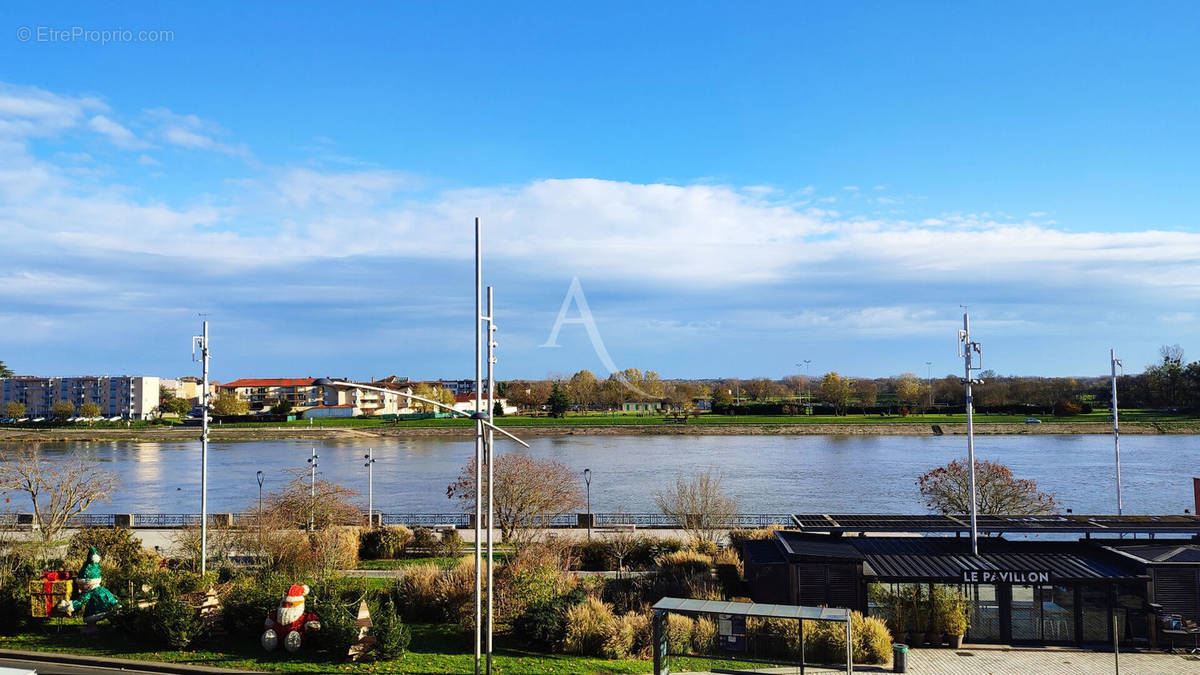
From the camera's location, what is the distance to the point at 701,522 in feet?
98.1

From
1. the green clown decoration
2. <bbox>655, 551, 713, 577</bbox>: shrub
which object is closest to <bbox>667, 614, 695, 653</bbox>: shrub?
<bbox>655, 551, 713, 577</bbox>: shrub

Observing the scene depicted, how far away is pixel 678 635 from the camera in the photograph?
15688 mm

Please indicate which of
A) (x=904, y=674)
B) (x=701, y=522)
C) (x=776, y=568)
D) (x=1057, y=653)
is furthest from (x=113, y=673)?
(x=701, y=522)

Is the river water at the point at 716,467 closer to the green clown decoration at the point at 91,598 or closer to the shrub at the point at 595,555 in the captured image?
the shrub at the point at 595,555

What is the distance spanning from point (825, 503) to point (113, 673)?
3596cm

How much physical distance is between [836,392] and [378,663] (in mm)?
122894

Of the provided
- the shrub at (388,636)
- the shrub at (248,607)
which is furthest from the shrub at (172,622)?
the shrub at (388,636)

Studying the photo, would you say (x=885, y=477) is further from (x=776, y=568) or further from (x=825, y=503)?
(x=776, y=568)

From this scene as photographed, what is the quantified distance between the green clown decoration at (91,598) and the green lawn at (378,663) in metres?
0.57

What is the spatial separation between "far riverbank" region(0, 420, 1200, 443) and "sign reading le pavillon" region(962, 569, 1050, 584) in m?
81.3

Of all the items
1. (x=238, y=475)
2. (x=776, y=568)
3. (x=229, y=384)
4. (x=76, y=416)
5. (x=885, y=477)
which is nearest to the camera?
(x=776, y=568)

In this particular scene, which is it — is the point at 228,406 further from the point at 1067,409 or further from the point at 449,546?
the point at 1067,409

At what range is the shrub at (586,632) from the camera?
50.0 ft

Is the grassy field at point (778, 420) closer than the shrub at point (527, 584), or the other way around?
the shrub at point (527, 584)
